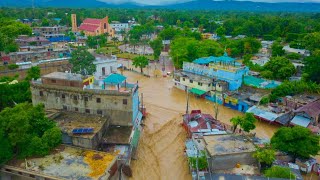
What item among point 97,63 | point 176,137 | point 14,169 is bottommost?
point 176,137

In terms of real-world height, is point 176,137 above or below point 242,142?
below

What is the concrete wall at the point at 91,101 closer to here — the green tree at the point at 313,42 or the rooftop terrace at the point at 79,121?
the rooftop terrace at the point at 79,121

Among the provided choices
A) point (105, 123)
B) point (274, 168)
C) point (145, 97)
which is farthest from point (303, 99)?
point (105, 123)

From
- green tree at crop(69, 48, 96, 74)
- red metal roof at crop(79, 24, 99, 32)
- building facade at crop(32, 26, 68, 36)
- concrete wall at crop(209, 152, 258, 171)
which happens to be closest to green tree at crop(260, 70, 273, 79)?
concrete wall at crop(209, 152, 258, 171)

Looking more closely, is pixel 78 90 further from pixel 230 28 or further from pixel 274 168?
pixel 230 28

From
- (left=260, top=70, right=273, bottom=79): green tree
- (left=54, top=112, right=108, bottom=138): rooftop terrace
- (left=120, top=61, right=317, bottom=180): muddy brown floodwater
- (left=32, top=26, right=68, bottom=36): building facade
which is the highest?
(left=32, top=26, right=68, bottom=36): building facade

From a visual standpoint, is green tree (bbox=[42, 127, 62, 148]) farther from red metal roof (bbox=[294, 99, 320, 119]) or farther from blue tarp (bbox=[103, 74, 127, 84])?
red metal roof (bbox=[294, 99, 320, 119])
